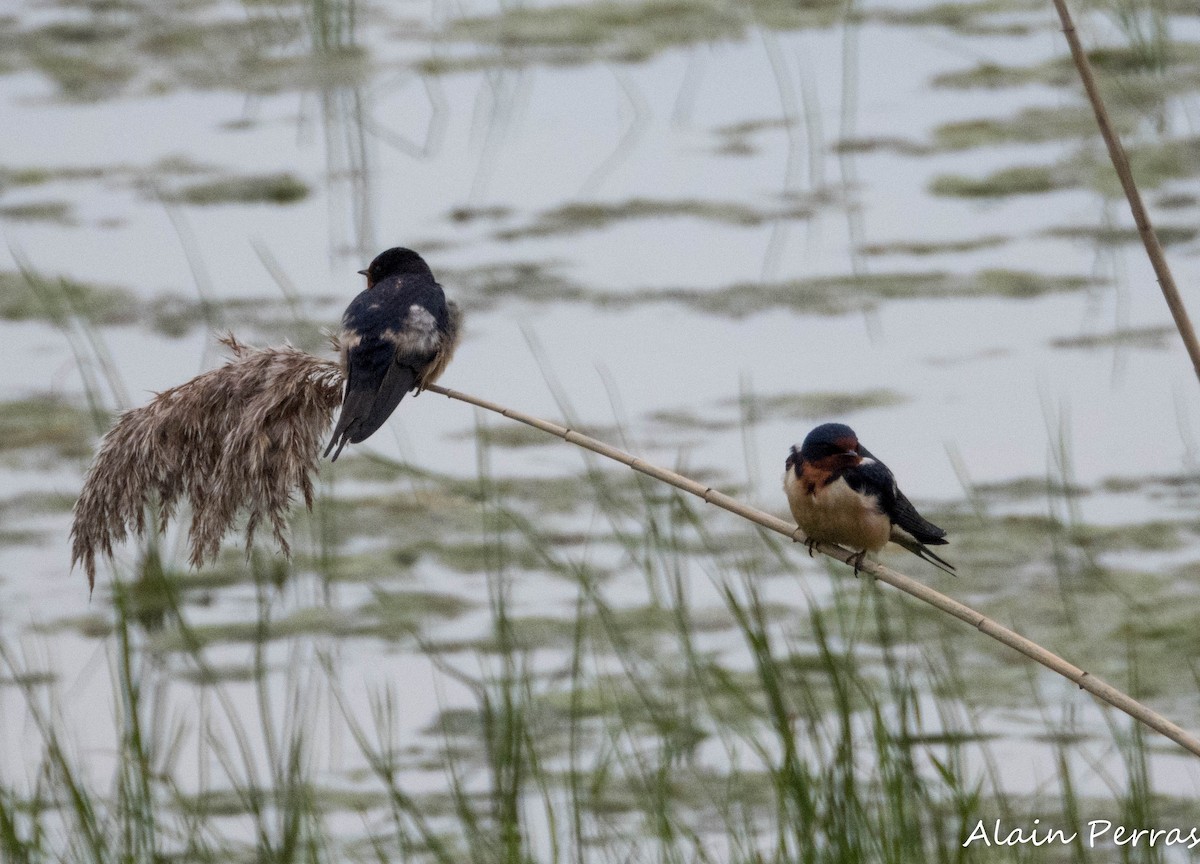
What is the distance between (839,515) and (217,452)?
821 millimetres

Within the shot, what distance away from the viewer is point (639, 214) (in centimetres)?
657

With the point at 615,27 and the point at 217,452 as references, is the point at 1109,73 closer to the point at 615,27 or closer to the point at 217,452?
the point at 615,27

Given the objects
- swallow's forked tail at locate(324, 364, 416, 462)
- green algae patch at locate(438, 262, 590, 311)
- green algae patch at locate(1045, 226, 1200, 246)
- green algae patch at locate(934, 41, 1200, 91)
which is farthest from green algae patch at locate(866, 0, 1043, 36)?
swallow's forked tail at locate(324, 364, 416, 462)

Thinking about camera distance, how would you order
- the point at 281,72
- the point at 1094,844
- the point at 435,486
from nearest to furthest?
the point at 1094,844
the point at 435,486
the point at 281,72

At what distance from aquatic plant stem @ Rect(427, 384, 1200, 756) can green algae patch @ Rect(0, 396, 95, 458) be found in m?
3.54

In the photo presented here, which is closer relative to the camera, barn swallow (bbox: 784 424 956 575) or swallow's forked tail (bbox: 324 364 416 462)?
swallow's forked tail (bbox: 324 364 416 462)

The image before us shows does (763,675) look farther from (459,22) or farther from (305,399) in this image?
(459,22)

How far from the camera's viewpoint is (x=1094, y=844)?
324 centimetres

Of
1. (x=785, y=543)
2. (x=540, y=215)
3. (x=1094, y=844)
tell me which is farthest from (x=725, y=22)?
(x=1094, y=844)

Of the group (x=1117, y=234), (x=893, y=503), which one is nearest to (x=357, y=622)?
(x=893, y=503)

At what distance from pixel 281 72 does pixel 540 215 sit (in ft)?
6.22

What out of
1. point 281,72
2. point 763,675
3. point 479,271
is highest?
point 281,72

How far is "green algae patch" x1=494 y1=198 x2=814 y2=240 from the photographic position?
639cm

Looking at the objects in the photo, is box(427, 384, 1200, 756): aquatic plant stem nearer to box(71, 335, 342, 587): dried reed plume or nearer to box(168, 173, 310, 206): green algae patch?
box(71, 335, 342, 587): dried reed plume
